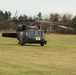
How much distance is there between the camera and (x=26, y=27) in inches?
1270

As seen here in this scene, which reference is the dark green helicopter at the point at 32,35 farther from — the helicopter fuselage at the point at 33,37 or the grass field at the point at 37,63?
the grass field at the point at 37,63

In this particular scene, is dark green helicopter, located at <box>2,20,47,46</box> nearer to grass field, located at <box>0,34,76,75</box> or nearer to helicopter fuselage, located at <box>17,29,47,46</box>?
helicopter fuselage, located at <box>17,29,47,46</box>

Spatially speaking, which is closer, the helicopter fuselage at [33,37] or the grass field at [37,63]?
the grass field at [37,63]

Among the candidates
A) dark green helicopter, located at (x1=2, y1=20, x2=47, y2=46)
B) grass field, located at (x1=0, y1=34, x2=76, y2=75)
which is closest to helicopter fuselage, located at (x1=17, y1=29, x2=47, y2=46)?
dark green helicopter, located at (x1=2, y1=20, x2=47, y2=46)

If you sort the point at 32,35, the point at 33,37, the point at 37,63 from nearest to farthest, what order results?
the point at 37,63
the point at 33,37
the point at 32,35

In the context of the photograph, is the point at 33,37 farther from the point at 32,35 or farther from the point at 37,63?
the point at 37,63

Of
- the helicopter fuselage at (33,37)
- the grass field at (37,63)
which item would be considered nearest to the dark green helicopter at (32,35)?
the helicopter fuselage at (33,37)

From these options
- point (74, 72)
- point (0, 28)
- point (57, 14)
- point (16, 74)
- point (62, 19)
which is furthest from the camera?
point (57, 14)

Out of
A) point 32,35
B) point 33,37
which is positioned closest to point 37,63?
point 33,37

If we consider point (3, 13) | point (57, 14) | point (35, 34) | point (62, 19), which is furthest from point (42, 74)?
point (3, 13)

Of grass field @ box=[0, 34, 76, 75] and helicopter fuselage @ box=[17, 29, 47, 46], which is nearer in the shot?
grass field @ box=[0, 34, 76, 75]

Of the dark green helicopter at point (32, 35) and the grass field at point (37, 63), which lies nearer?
the grass field at point (37, 63)

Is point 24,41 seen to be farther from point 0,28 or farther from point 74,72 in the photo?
point 0,28

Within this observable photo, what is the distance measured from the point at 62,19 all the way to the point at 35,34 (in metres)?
103
